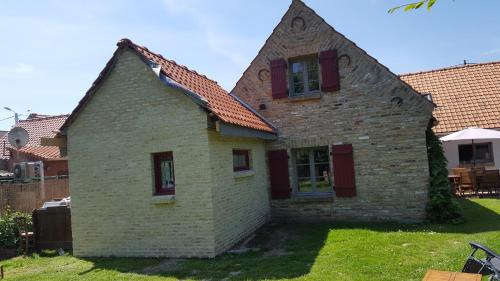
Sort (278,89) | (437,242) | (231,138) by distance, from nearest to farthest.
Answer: (437,242), (231,138), (278,89)

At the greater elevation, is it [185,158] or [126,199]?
[185,158]

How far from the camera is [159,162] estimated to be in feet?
30.9

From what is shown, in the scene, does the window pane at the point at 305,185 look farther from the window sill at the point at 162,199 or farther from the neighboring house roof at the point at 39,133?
the neighboring house roof at the point at 39,133

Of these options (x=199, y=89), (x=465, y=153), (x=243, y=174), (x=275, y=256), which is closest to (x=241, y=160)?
(x=243, y=174)

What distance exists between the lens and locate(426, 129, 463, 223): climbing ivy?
1083 centimetres

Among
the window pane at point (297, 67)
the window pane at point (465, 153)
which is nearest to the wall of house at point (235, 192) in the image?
the window pane at point (297, 67)

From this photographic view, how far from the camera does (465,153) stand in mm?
17734

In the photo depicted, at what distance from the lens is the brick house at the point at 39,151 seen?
25.2m

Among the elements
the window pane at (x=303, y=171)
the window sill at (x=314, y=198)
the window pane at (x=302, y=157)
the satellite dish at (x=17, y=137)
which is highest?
the satellite dish at (x=17, y=137)

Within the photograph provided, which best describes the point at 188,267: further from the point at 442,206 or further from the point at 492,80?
the point at 492,80

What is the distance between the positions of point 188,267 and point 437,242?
216 inches

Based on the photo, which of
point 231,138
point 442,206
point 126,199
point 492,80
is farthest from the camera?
point 492,80

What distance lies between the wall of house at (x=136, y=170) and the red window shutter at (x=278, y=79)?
15.3 feet

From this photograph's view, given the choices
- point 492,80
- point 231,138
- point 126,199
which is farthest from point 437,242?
point 492,80
